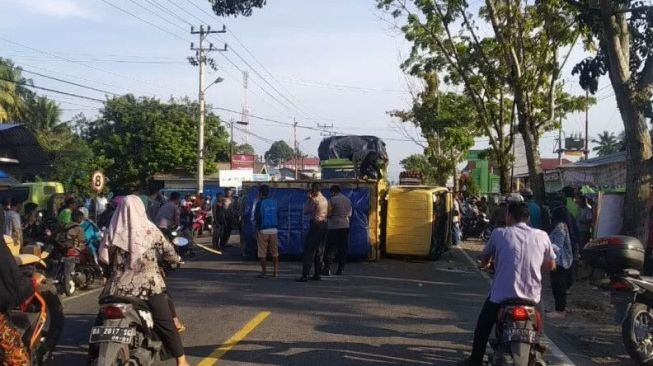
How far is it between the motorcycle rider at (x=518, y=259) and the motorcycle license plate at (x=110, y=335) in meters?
3.08

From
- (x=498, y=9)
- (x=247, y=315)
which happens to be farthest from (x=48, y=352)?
(x=498, y=9)

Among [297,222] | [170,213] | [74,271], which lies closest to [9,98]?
[297,222]

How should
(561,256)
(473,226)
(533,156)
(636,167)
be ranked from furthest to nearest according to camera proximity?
(473,226) → (533,156) → (636,167) → (561,256)

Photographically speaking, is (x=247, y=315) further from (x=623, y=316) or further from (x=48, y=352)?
(x=623, y=316)

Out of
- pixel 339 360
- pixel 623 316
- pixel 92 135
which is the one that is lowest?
pixel 339 360

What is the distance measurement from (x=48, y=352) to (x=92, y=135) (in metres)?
50.1

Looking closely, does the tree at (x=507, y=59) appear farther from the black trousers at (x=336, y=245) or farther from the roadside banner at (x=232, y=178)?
the roadside banner at (x=232, y=178)

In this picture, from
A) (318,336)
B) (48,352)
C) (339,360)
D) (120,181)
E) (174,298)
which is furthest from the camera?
(120,181)

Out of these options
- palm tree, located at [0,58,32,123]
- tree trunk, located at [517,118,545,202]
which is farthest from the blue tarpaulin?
palm tree, located at [0,58,32,123]

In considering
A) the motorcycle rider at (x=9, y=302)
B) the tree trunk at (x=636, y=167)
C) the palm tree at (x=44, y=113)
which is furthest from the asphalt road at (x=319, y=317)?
the palm tree at (x=44, y=113)

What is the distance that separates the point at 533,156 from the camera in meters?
18.0

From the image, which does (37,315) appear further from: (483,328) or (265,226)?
(265,226)

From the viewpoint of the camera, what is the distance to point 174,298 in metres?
10.9

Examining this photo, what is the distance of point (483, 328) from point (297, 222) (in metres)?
10.6
